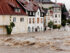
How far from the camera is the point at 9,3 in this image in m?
57.8

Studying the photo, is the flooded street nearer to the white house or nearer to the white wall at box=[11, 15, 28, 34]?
the white wall at box=[11, 15, 28, 34]

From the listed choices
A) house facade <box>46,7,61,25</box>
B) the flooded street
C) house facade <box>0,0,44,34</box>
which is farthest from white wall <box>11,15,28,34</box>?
house facade <box>46,7,61,25</box>

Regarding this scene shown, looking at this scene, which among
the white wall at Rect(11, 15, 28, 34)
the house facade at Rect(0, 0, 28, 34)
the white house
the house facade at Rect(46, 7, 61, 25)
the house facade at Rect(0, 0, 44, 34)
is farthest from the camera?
the house facade at Rect(46, 7, 61, 25)

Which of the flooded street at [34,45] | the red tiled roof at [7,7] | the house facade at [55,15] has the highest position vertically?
the red tiled roof at [7,7]

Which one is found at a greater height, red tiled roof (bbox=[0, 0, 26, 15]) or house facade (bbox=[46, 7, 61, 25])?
red tiled roof (bbox=[0, 0, 26, 15])

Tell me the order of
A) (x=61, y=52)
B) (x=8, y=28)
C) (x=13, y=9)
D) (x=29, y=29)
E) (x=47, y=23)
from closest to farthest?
(x=61, y=52)
(x=8, y=28)
(x=13, y=9)
(x=29, y=29)
(x=47, y=23)

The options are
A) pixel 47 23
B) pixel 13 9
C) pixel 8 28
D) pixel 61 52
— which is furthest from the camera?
pixel 47 23

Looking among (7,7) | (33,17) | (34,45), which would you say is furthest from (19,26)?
(34,45)

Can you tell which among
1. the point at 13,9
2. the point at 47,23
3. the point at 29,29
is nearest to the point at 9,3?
the point at 13,9

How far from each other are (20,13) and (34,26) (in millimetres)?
10258

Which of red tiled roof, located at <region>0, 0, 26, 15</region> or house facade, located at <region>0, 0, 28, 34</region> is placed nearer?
house facade, located at <region>0, 0, 28, 34</region>

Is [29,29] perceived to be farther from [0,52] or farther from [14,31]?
[0,52]

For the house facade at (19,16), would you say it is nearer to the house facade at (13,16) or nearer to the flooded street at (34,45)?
the house facade at (13,16)

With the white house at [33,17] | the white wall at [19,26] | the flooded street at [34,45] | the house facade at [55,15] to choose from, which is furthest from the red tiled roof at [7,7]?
the house facade at [55,15]
